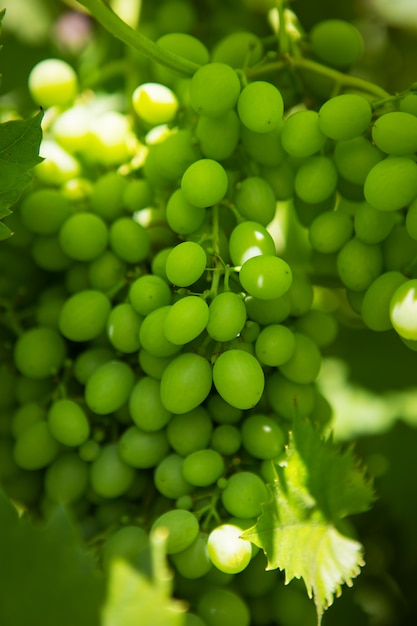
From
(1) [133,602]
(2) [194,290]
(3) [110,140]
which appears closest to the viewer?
(1) [133,602]

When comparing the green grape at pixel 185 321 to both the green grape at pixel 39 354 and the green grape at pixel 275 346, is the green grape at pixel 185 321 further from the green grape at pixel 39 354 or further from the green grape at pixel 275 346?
the green grape at pixel 39 354

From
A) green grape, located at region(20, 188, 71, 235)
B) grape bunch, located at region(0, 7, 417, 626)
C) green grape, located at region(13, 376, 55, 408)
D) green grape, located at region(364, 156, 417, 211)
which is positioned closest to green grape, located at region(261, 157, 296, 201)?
grape bunch, located at region(0, 7, 417, 626)

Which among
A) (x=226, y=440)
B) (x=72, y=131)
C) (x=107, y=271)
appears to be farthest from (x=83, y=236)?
(x=226, y=440)

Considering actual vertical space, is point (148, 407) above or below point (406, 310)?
below

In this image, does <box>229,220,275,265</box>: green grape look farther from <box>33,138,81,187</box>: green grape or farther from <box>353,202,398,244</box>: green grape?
<box>33,138,81,187</box>: green grape

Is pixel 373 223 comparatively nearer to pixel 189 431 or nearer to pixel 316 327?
pixel 316 327

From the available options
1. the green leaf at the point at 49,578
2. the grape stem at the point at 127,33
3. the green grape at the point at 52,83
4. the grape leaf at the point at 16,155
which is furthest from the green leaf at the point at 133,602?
the green grape at the point at 52,83
